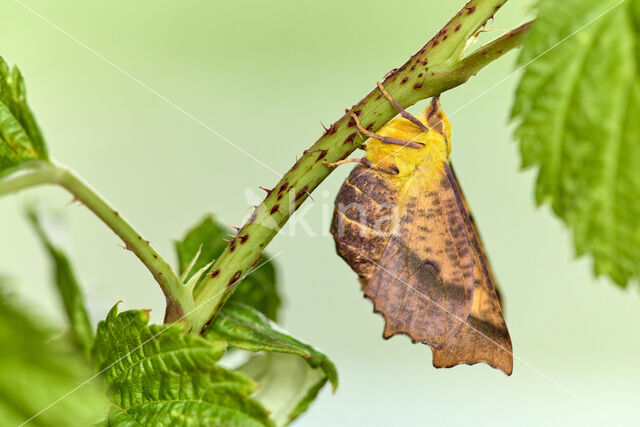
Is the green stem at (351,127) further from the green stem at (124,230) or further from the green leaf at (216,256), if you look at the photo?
the green leaf at (216,256)

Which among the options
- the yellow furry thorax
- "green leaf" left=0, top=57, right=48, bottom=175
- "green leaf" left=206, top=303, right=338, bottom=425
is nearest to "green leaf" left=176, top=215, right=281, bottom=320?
"green leaf" left=206, top=303, right=338, bottom=425

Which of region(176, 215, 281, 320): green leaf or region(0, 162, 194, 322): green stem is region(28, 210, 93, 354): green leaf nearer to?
region(176, 215, 281, 320): green leaf

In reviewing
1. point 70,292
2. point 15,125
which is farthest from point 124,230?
point 70,292

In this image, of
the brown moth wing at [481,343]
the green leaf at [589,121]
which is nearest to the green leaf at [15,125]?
the green leaf at [589,121]

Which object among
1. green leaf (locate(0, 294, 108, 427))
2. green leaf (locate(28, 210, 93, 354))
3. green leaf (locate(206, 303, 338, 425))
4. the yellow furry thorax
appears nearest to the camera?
green leaf (locate(0, 294, 108, 427))

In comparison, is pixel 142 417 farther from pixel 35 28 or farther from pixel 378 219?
pixel 35 28

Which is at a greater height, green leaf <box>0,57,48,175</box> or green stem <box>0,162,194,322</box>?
green leaf <box>0,57,48,175</box>
